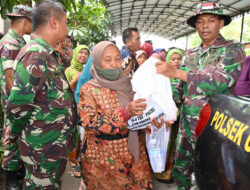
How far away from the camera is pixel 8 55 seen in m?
A: 2.19

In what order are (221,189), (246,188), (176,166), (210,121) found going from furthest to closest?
(176,166) → (210,121) → (221,189) → (246,188)

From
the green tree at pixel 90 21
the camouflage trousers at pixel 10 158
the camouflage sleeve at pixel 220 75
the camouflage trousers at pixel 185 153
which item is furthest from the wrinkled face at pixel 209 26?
the green tree at pixel 90 21

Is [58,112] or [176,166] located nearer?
[58,112]

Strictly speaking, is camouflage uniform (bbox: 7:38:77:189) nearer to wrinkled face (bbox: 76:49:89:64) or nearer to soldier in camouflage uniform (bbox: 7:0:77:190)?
soldier in camouflage uniform (bbox: 7:0:77:190)

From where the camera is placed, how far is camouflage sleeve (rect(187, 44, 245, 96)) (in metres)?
1.76

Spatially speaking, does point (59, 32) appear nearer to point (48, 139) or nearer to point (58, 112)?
point (58, 112)

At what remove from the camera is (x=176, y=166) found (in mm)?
2205

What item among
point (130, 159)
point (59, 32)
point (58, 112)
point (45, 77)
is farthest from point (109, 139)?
point (59, 32)

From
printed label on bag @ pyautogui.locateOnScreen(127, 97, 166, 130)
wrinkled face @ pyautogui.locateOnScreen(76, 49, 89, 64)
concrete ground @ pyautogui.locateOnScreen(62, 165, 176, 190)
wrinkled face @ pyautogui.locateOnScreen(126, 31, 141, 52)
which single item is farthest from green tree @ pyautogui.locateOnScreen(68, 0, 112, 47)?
printed label on bag @ pyautogui.locateOnScreen(127, 97, 166, 130)

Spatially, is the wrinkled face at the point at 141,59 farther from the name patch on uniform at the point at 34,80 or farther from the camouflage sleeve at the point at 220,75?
the name patch on uniform at the point at 34,80

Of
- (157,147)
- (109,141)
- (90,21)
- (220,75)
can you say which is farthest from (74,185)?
(90,21)

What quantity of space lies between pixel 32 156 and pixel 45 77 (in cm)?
62

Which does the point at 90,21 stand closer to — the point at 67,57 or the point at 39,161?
the point at 67,57

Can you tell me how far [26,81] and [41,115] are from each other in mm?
287
